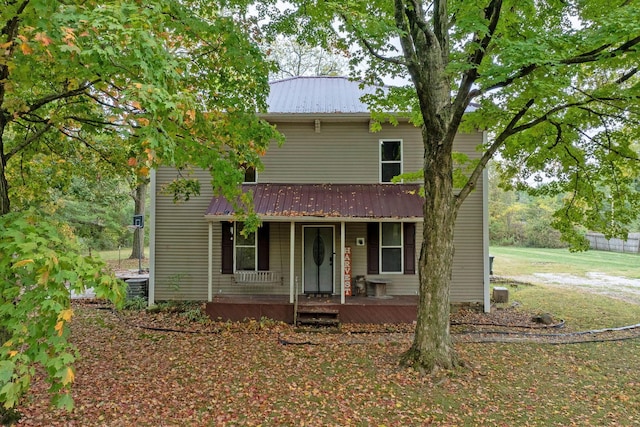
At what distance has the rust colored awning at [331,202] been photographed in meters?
9.13

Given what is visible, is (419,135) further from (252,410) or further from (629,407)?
(252,410)

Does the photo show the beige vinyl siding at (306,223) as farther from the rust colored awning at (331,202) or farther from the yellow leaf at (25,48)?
the yellow leaf at (25,48)

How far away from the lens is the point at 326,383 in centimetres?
548

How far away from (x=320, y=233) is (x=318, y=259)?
73 centimetres

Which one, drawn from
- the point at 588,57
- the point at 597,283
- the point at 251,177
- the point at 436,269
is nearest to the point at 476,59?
the point at 588,57

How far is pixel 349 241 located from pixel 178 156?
6.18 meters

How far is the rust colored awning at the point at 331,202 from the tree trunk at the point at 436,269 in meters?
3.10

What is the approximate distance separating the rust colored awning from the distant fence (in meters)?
A: 22.1

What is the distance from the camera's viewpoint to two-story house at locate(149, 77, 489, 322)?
10156 millimetres

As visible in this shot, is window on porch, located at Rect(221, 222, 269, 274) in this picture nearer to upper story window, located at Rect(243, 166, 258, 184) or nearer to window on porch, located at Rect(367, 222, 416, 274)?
upper story window, located at Rect(243, 166, 258, 184)

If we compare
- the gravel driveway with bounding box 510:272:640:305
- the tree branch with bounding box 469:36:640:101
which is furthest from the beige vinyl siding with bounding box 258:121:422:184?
the gravel driveway with bounding box 510:272:640:305

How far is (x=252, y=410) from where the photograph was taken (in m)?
4.66

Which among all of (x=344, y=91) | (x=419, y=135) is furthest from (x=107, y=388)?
(x=344, y=91)

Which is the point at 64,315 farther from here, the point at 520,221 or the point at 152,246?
the point at 520,221
